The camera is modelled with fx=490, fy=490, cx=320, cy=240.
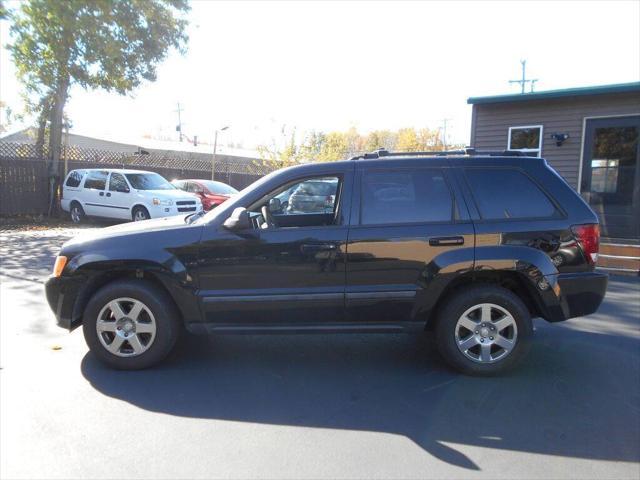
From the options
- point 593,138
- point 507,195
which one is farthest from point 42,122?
point 507,195

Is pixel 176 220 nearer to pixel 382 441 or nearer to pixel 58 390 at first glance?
pixel 58 390

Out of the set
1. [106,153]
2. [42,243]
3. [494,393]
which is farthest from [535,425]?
[106,153]

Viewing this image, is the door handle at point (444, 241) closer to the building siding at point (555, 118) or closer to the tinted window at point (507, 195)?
the tinted window at point (507, 195)

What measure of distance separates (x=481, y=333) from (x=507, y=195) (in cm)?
118

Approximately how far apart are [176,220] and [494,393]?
306cm

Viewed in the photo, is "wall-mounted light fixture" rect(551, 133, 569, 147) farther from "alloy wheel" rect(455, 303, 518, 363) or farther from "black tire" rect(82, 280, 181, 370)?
"black tire" rect(82, 280, 181, 370)

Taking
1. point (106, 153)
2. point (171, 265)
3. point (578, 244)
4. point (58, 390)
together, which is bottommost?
point (58, 390)

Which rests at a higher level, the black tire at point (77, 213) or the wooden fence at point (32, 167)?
the wooden fence at point (32, 167)

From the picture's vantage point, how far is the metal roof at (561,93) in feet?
32.9

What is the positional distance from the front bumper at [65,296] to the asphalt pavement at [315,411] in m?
0.43

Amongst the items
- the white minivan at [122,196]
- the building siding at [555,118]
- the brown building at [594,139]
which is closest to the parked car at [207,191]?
the white minivan at [122,196]

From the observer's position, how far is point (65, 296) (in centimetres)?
408

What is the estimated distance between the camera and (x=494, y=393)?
3791 millimetres

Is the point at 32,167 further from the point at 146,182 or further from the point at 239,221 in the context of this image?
the point at 239,221
